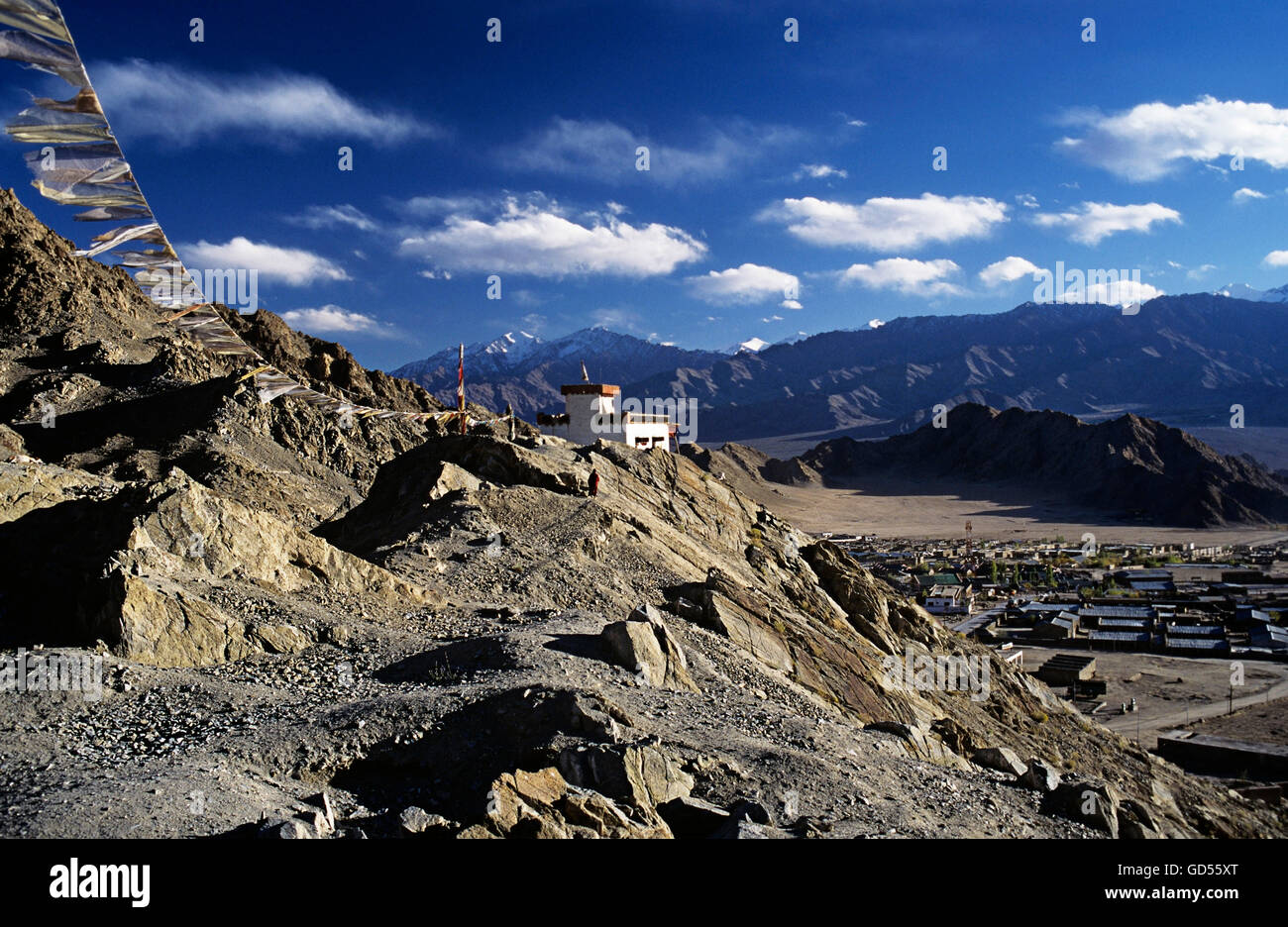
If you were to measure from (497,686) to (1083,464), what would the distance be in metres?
123

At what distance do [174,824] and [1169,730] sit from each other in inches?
1199

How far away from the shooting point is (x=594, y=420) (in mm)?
31391

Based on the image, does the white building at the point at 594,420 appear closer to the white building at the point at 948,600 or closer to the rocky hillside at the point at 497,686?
the rocky hillside at the point at 497,686

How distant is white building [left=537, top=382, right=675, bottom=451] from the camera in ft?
103

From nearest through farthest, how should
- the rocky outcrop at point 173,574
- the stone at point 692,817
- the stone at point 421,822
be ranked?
the stone at point 421,822 < the stone at point 692,817 < the rocky outcrop at point 173,574

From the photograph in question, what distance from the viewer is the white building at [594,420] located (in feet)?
103

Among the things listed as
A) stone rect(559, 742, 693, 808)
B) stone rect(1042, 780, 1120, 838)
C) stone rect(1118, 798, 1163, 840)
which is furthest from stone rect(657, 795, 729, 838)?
stone rect(1118, 798, 1163, 840)

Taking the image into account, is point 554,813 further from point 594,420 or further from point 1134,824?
point 594,420

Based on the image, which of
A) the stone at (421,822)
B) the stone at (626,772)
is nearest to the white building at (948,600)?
the stone at (626,772)

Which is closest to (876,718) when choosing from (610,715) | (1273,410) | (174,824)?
(610,715)

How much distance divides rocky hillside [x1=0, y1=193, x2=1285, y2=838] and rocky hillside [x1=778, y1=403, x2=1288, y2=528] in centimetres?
9458

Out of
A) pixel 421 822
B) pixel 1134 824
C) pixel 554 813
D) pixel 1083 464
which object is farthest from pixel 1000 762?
pixel 1083 464

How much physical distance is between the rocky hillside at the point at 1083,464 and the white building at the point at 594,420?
8707cm

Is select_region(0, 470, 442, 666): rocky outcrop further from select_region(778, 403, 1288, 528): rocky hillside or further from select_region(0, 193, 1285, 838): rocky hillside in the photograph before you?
select_region(778, 403, 1288, 528): rocky hillside
